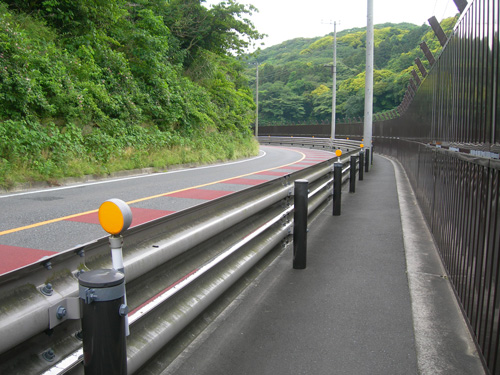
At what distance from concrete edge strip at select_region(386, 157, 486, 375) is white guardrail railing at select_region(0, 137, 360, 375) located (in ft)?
4.80

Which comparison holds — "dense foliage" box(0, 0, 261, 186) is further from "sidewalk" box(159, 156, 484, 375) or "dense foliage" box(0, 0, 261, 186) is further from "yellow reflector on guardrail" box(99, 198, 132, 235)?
"yellow reflector on guardrail" box(99, 198, 132, 235)

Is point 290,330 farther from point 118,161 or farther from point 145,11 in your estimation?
point 145,11

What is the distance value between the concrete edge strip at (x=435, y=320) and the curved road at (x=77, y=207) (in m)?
3.72

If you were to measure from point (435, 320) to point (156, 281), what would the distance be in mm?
2382

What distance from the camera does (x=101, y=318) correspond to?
1.88 metres

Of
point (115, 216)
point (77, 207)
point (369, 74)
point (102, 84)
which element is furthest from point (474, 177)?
point (369, 74)

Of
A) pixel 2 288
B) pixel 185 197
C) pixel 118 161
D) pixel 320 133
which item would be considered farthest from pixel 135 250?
pixel 320 133

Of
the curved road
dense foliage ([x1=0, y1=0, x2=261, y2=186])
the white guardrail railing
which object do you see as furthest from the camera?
dense foliage ([x1=0, y1=0, x2=261, y2=186])

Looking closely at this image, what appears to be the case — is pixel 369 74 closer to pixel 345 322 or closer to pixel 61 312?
pixel 345 322

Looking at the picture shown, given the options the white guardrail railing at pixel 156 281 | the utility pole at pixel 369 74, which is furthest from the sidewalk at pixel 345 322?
the utility pole at pixel 369 74

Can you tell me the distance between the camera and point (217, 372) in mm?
2941

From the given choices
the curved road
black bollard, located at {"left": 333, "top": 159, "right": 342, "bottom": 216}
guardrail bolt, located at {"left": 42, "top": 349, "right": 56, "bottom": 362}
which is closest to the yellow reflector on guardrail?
guardrail bolt, located at {"left": 42, "top": 349, "right": 56, "bottom": 362}

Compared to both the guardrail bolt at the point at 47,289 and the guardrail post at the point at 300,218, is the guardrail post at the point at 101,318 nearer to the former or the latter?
the guardrail bolt at the point at 47,289

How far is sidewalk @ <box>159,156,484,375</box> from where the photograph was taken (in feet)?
10.0
